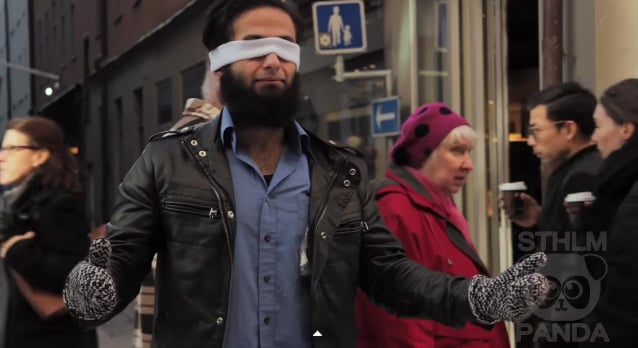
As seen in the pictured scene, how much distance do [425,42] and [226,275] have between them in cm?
529

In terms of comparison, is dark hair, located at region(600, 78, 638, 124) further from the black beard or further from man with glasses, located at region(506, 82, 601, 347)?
the black beard

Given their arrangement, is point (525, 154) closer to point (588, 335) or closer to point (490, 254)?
point (490, 254)

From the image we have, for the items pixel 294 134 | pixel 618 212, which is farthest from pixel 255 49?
pixel 618 212

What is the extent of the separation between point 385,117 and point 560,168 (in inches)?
137

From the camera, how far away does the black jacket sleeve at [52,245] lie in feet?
10.2

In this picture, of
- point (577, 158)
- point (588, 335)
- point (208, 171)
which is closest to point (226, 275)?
point (208, 171)

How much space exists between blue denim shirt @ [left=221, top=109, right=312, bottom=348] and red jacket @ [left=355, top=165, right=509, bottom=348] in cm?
76

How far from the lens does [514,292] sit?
1.64 meters

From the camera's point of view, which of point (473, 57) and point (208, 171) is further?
point (473, 57)

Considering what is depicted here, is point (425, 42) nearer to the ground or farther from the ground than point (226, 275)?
farther from the ground

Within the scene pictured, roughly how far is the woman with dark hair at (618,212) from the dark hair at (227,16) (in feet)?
3.67

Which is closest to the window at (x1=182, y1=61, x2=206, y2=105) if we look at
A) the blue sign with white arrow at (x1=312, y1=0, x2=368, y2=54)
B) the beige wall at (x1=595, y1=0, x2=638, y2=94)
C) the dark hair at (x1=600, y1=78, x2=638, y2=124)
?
the blue sign with white arrow at (x1=312, y1=0, x2=368, y2=54)

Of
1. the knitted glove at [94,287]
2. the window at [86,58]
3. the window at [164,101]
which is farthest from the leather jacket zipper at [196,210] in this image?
the window at [86,58]

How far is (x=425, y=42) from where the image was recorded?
22.0ft
